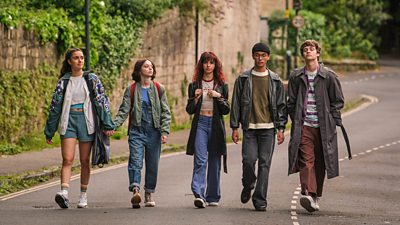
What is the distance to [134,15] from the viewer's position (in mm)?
26531

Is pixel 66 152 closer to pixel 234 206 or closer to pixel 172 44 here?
pixel 234 206

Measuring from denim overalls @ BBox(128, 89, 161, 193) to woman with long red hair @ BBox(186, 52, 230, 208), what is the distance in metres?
0.41

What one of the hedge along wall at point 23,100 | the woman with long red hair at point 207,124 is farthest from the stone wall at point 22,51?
the woman with long red hair at point 207,124

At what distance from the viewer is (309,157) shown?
13117mm

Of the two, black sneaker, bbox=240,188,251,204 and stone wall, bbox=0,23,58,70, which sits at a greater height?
stone wall, bbox=0,23,58,70

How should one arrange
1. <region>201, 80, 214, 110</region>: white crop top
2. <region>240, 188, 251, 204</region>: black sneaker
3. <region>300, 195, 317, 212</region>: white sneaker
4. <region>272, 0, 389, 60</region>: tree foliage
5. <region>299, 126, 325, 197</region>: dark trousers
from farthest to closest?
<region>272, 0, 389, 60</region>: tree foliage, <region>201, 80, 214, 110</region>: white crop top, <region>240, 188, 251, 204</region>: black sneaker, <region>299, 126, 325, 197</region>: dark trousers, <region>300, 195, 317, 212</region>: white sneaker

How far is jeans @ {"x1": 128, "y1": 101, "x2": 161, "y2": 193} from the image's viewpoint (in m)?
13.5

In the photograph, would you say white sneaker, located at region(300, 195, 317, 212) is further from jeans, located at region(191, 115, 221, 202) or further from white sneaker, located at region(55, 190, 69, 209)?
white sneaker, located at region(55, 190, 69, 209)

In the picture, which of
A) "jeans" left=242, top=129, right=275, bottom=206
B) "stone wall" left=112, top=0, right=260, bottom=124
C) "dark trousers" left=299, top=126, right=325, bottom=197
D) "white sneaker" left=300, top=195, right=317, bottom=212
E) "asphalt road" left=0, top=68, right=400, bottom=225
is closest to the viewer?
"asphalt road" left=0, top=68, right=400, bottom=225

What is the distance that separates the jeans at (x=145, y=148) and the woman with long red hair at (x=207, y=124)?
409mm

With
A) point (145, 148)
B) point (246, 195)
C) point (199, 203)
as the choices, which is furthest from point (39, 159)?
point (246, 195)

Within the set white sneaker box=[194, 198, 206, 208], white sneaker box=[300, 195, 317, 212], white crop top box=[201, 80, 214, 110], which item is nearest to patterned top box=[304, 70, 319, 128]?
white sneaker box=[300, 195, 317, 212]

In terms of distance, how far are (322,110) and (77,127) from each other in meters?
2.71

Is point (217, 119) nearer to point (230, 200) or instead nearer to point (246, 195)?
point (246, 195)
